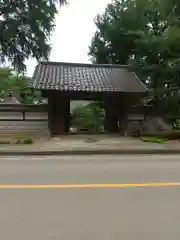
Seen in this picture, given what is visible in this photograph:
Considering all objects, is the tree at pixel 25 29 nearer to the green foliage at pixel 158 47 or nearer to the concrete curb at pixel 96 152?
the green foliage at pixel 158 47

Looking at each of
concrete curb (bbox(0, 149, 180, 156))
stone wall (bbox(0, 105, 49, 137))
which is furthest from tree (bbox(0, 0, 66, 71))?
concrete curb (bbox(0, 149, 180, 156))

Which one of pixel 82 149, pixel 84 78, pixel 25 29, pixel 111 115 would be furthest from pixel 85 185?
pixel 25 29

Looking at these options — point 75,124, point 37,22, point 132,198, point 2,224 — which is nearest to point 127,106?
point 75,124

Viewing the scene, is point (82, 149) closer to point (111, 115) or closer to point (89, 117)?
point (111, 115)

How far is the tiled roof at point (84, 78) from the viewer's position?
54.0 ft

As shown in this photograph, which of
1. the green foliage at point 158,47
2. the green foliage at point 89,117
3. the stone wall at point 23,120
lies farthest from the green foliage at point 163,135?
the stone wall at point 23,120

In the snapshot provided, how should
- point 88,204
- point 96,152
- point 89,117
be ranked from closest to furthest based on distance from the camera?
point 88,204
point 96,152
point 89,117

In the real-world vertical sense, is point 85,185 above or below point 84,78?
below

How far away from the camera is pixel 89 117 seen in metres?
22.0

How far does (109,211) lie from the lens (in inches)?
181

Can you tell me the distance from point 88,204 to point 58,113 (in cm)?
1229

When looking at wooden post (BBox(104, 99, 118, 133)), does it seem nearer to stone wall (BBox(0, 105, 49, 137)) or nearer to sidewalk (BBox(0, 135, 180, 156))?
stone wall (BBox(0, 105, 49, 137))

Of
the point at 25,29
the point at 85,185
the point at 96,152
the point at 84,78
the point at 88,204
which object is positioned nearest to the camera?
the point at 88,204

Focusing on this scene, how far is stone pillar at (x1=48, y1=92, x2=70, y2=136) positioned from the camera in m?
16.8
